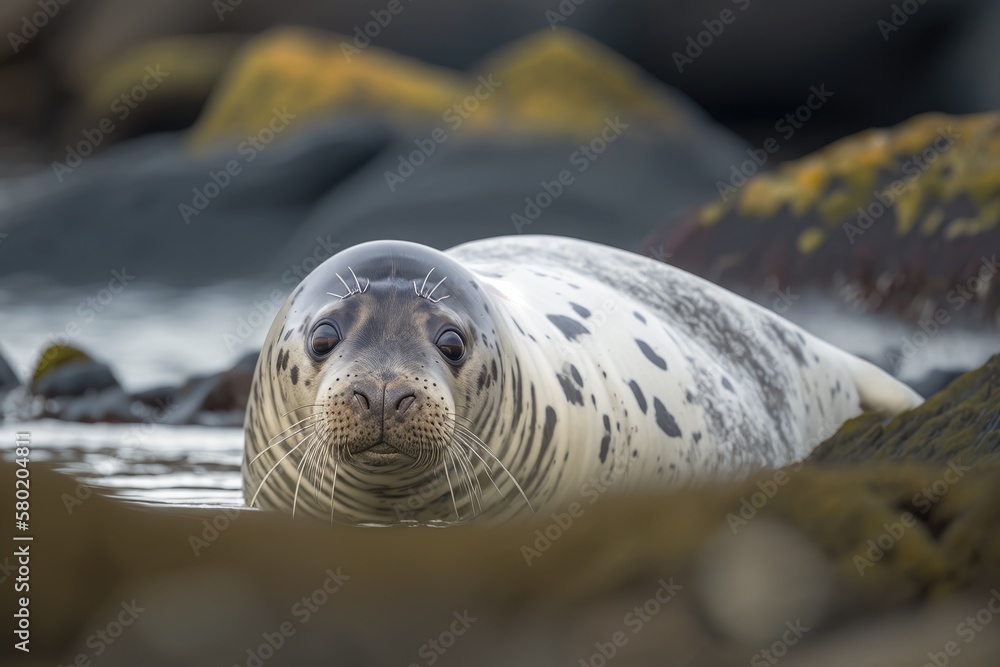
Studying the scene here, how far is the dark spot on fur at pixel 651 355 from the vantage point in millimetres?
3186

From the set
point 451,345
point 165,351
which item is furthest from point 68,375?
point 451,345

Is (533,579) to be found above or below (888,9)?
below

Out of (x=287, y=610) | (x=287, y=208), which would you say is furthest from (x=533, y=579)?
(x=287, y=208)

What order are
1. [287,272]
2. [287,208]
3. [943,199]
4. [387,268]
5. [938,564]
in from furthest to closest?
[287,208], [287,272], [943,199], [387,268], [938,564]

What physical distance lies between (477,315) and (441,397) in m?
0.29

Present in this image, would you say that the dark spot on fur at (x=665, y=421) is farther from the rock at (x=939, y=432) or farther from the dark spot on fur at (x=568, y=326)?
the rock at (x=939, y=432)

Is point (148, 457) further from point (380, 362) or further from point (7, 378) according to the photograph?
point (380, 362)

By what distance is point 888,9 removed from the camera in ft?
32.2

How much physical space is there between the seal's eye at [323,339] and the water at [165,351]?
0.44 metres

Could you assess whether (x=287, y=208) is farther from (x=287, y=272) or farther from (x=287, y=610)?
(x=287, y=610)

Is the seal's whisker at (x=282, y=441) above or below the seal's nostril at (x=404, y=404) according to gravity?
above

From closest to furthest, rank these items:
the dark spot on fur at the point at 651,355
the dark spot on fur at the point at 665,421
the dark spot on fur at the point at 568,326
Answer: the dark spot on fur at the point at 568,326
the dark spot on fur at the point at 665,421
the dark spot on fur at the point at 651,355

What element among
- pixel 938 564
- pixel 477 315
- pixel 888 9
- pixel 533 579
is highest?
pixel 888 9

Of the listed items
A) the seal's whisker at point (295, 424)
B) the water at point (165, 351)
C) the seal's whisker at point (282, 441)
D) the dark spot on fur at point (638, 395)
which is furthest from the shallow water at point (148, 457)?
the dark spot on fur at point (638, 395)
